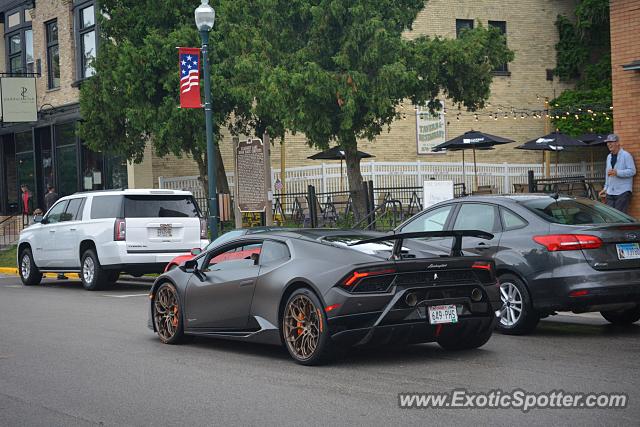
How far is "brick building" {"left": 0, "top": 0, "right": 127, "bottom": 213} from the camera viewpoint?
115ft

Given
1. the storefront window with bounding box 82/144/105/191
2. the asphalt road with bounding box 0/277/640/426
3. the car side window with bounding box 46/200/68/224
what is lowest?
the asphalt road with bounding box 0/277/640/426

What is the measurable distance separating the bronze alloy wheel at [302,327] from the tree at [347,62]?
1278cm

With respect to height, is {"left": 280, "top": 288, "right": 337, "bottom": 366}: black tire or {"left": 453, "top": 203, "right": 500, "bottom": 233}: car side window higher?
{"left": 453, "top": 203, "right": 500, "bottom": 233}: car side window

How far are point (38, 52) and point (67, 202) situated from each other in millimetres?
19530

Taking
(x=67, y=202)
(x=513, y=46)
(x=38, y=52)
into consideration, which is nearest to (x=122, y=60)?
(x=67, y=202)

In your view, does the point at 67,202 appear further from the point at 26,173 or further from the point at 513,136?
the point at 513,136

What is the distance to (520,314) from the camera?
35.6ft

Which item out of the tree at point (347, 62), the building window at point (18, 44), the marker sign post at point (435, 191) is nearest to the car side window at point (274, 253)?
the marker sign post at point (435, 191)

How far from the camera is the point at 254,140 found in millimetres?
20750

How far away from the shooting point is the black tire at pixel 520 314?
10.8 m

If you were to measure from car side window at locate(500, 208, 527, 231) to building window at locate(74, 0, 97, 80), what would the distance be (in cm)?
2582

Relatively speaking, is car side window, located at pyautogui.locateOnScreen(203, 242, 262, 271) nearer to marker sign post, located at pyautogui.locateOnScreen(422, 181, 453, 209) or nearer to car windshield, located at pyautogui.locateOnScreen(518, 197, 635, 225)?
car windshield, located at pyautogui.locateOnScreen(518, 197, 635, 225)

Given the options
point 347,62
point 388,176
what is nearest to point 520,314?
point 347,62

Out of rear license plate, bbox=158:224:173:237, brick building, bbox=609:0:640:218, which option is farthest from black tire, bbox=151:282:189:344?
brick building, bbox=609:0:640:218
